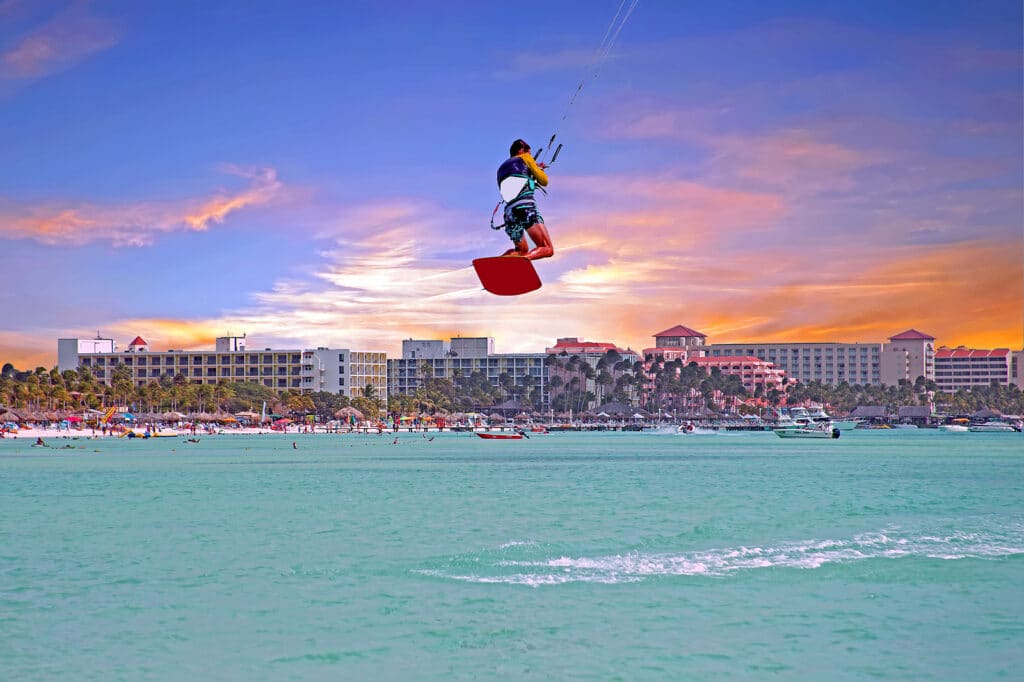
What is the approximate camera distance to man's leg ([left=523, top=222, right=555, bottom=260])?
9.49m

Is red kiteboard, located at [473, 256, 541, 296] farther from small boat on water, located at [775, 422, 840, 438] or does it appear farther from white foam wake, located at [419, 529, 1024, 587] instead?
small boat on water, located at [775, 422, 840, 438]

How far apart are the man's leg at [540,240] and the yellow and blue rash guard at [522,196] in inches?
1.5

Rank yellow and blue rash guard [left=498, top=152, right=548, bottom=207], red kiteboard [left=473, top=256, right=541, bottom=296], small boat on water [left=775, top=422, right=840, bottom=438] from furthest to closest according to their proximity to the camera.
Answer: small boat on water [left=775, top=422, right=840, bottom=438] < red kiteboard [left=473, top=256, right=541, bottom=296] < yellow and blue rash guard [left=498, top=152, right=548, bottom=207]

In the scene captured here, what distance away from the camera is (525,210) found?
30.9 feet

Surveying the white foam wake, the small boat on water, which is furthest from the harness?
the small boat on water

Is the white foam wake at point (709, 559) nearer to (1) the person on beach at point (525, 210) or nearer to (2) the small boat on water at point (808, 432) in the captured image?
(1) the person on beach at point (525, 210)

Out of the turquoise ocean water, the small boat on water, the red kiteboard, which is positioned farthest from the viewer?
the small boat on water

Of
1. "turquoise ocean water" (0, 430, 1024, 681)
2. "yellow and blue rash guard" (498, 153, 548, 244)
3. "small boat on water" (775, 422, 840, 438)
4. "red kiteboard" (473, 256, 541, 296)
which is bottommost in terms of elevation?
"small boat on water" (775, 422, 840, 438)

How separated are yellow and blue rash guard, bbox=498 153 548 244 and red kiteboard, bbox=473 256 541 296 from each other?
28 centimetres

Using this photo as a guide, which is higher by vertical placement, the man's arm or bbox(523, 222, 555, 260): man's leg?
the man's arm

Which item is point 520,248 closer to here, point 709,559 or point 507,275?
point 507,275

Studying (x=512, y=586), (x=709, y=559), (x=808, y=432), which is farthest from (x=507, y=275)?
(x=808, y=432)

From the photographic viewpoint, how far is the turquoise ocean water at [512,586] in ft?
61.8

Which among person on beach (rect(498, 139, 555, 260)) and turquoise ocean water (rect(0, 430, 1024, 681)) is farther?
turquoise ocean water (rect(0, 430, 1024, 681))
